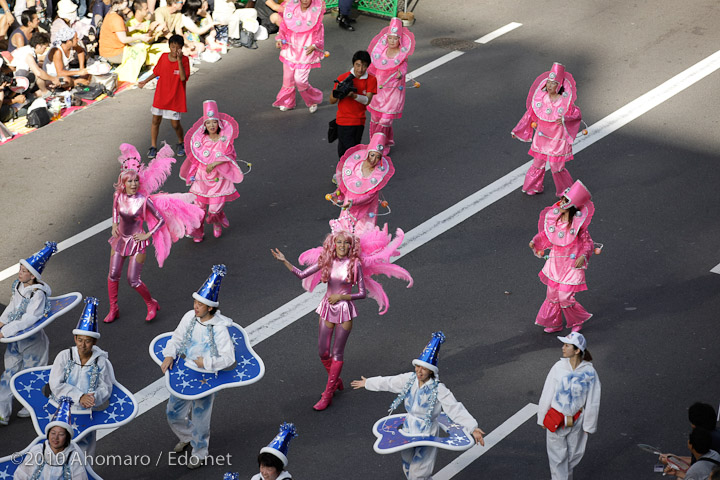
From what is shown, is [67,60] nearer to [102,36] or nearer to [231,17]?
[102,36]

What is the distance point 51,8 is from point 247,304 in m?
7.99

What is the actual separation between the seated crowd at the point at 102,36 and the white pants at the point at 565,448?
998 centimetres

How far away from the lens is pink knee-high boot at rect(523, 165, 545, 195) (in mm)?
13203

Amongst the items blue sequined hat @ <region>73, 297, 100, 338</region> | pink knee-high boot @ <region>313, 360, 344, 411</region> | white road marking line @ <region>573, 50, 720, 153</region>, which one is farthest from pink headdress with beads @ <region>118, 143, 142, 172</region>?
white road marking line @ <region>573, 50, 720, 153</region>

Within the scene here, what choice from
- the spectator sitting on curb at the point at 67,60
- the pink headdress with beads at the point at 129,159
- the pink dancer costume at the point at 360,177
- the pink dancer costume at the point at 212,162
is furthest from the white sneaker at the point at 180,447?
the spectator sitting on curb at the point at 67,60

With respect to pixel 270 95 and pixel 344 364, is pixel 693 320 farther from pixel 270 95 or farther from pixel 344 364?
pixel 270 95

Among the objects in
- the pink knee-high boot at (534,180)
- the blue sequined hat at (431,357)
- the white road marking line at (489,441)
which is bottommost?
the pink knee-high boot at (534,180)

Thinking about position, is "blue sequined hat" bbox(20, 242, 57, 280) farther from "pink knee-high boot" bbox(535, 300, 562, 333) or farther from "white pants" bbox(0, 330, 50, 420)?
"pink knee-high boot" bbox(535, 300, 562, 333)

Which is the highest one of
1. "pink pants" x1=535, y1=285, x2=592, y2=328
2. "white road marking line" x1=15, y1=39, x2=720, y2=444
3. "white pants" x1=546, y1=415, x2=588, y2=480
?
"white pants" x1=546, y1=415, x2=588, y2=480

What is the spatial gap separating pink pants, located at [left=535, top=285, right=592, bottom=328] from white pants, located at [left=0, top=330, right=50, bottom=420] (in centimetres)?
518

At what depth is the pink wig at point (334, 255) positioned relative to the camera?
9172mm

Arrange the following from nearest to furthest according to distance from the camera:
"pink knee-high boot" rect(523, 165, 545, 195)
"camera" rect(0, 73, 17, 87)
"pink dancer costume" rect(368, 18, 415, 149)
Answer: "pink knee-high boot" rect(523, 165, 545, 195) → "pink dancer costume" rect(368, 18, 415, 149) → "camera" rect(0, 73, 17, 87)

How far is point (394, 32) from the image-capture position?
555 inches

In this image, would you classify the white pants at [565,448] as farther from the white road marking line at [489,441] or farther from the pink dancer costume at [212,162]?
the pink dancer costume at [212,162]
